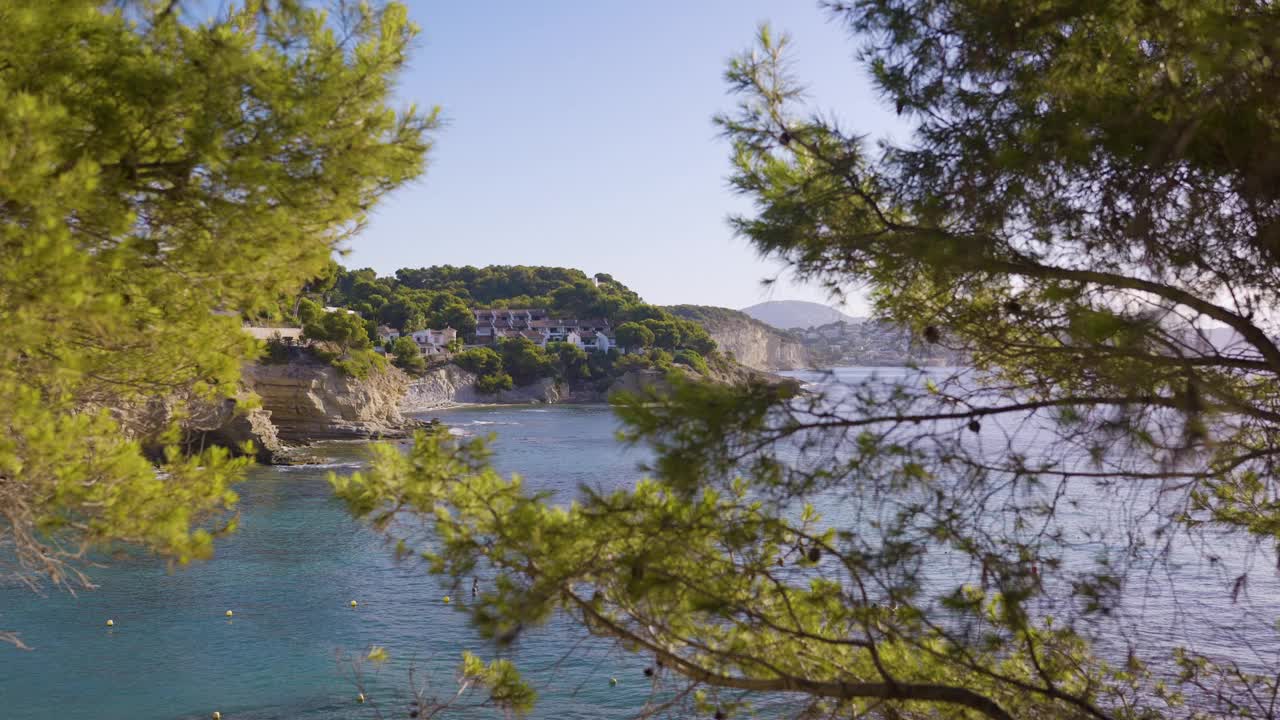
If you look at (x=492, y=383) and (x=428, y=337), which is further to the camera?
(x=428, y=337)

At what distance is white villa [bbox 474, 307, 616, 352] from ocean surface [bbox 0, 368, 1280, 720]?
45.8 m

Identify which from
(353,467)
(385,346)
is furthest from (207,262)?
(385,346)

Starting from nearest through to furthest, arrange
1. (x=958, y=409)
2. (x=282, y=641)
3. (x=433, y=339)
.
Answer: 1. (x=958, y=409)
2. (x=282, y=641)
3. (x=433, y=339)

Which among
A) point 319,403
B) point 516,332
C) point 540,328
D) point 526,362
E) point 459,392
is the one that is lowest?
point 319,403

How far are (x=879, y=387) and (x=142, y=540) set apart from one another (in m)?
2.63

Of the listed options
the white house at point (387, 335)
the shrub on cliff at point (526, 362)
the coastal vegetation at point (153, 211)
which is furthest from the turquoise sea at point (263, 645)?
the shrub on cliff at point (526, 362)

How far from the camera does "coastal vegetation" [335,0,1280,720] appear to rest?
2.81m

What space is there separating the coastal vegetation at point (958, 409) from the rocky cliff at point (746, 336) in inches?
3061

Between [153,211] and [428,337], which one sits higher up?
[428,337]

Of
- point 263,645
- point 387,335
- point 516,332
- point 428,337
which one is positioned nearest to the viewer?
point 263,645

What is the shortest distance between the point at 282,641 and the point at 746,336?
257ft

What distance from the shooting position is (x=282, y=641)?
11930mm

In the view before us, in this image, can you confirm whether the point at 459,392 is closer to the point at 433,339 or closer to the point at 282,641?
the point at 433,339

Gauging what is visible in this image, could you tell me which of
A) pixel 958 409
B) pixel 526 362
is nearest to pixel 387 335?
pixel 526 362
